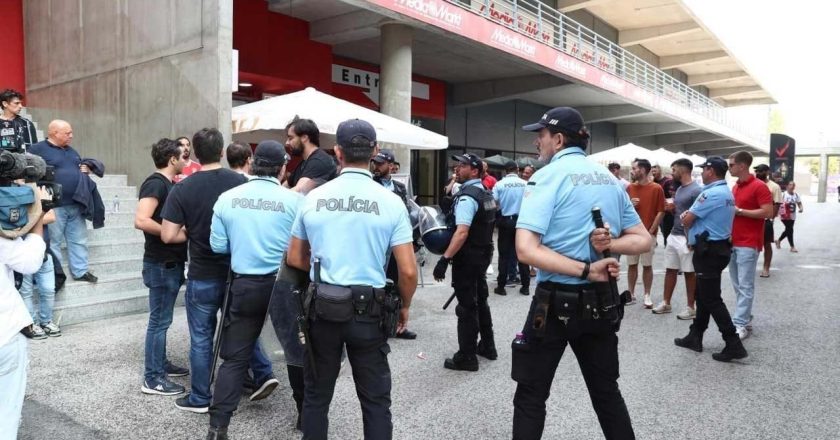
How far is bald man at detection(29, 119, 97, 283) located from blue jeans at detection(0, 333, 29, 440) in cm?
444

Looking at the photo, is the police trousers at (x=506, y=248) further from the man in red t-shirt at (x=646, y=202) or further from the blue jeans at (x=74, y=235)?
the blue jeans at (x=74, y=235)

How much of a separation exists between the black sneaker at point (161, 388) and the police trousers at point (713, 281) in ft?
14.9

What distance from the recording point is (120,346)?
525 cm

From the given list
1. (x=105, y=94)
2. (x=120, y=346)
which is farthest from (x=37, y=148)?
(x=105, y=94)

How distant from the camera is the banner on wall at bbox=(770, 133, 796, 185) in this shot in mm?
25578

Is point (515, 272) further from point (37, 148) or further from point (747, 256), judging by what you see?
point (37, 148)

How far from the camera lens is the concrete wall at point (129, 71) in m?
7.73

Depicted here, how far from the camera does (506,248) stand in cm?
838

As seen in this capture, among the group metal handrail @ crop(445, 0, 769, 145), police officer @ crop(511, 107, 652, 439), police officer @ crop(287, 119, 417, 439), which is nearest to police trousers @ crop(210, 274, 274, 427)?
police officer @ crop(287, 119, 417, 439)

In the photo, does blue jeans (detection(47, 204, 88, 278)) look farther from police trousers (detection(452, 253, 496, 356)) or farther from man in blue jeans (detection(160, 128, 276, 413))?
police trousers (detection(452, 253, 496, 356))

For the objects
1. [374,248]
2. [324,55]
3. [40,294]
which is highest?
[324,55]

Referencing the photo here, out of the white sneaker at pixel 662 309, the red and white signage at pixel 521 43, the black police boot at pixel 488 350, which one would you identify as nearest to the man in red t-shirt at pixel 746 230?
the white sneaker at pixel 662 309

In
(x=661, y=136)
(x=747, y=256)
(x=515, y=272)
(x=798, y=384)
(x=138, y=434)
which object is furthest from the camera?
(x=661, y=136)

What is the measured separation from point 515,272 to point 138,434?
6.53 meters
